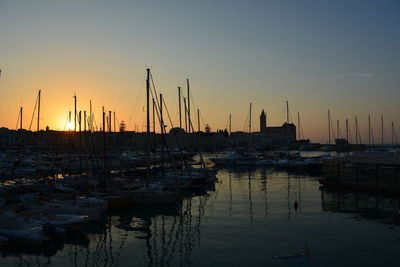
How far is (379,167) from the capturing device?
41.5 meters

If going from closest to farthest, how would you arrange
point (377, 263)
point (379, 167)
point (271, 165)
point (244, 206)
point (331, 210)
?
point (377, 263)
point (331, 210)
point (244, 206)
point (379, 167)
point (271, 165)

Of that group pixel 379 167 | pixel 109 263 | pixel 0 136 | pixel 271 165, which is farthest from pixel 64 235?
pixel 0 136

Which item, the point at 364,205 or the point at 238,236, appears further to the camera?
the point at 364,205

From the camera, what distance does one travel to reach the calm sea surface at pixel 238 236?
19.0 meters

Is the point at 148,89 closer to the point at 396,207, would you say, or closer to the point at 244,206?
the point at 244,206

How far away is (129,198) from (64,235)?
10.9m

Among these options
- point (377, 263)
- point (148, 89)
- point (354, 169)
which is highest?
point (148, 89)

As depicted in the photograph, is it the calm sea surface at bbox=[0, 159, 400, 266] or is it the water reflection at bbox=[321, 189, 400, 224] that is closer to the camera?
the calm sea surface at bbox=[0, 159, 400, 266]

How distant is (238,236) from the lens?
75.5 feet

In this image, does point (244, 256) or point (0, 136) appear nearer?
point (244, 256)

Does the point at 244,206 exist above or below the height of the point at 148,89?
below

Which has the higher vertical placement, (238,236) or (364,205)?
(364,205)

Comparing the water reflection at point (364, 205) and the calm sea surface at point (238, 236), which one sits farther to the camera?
the water reflection at point (364, 205)

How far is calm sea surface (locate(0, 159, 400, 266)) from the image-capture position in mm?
19000
